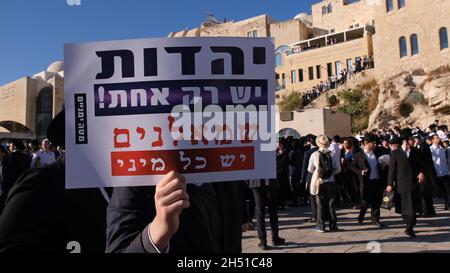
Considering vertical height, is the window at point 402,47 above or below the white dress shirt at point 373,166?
above

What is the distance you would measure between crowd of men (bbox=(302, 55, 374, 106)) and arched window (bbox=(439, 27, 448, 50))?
7.56 m

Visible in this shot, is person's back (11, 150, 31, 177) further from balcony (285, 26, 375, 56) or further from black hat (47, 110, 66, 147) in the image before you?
balcony (285, 26, 375, 56)

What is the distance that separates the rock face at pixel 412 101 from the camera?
3170cm

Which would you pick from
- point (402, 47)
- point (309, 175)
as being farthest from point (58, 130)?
point (402, 47)

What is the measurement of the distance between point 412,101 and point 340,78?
9588mm

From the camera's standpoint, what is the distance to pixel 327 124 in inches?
832

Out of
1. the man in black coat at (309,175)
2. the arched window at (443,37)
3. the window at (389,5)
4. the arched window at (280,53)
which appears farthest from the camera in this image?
the arched window at (280,53)

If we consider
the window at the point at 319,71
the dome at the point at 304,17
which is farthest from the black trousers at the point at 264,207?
the dome at the point at 304,17

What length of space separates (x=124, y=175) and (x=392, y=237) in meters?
6.41

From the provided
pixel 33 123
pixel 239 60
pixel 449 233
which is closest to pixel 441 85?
pixel 449 233

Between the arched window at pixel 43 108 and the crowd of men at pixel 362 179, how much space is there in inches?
1571

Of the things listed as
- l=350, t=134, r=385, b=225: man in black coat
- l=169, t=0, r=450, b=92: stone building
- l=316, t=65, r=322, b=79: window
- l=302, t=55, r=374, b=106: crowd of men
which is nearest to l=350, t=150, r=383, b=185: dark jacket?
l=350, t=134, r=385, b=225: man in black coat

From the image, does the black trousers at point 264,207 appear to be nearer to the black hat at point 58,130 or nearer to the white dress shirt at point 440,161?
the black hat at point 58,130

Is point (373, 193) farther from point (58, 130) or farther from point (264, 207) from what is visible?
point (58, 130)
